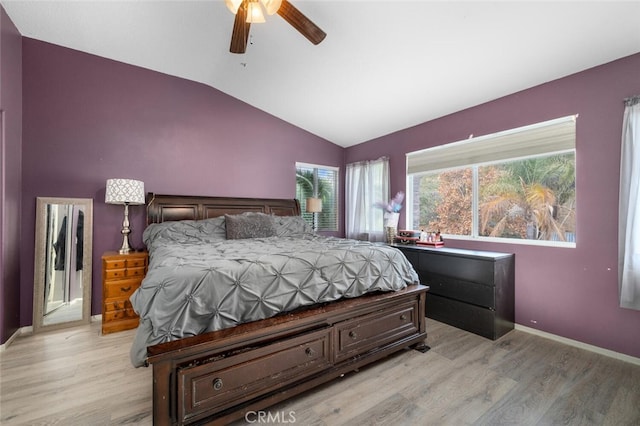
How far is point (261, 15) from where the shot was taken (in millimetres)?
1874

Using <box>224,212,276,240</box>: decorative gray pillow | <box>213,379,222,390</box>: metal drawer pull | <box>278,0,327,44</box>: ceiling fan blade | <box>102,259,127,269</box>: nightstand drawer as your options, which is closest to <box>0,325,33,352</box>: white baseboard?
<box>102,259,127,269</box>: nightstand drawer

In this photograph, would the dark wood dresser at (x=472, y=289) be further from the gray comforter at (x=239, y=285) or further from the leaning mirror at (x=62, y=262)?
the leaning mirror at (x=62, y=262)

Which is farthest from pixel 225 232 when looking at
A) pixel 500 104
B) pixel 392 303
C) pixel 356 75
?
pixel 500 104

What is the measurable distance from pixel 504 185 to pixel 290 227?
2656mm

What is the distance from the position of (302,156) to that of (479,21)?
3.07 meters

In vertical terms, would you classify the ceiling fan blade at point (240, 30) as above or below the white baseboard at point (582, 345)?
above

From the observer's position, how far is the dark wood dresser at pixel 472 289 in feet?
8.82

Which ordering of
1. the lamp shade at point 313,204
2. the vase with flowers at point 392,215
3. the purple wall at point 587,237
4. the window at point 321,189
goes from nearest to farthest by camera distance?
the purple wall at point 587,237
the vase with flowers at point 392,215
the lamp shade at point 313,204
the window at point 321,189

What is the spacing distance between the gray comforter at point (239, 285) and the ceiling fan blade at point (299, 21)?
1.61 metres

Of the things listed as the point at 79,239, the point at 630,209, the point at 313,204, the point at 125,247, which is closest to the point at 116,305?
the point at 125,247

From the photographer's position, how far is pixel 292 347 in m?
1.74

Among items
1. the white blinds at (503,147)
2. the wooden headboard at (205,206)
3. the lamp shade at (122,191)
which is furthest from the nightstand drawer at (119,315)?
the white blinds at (503,147)

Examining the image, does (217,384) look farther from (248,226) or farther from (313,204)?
(313,204)

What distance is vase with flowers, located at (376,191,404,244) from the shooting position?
4039 mm
